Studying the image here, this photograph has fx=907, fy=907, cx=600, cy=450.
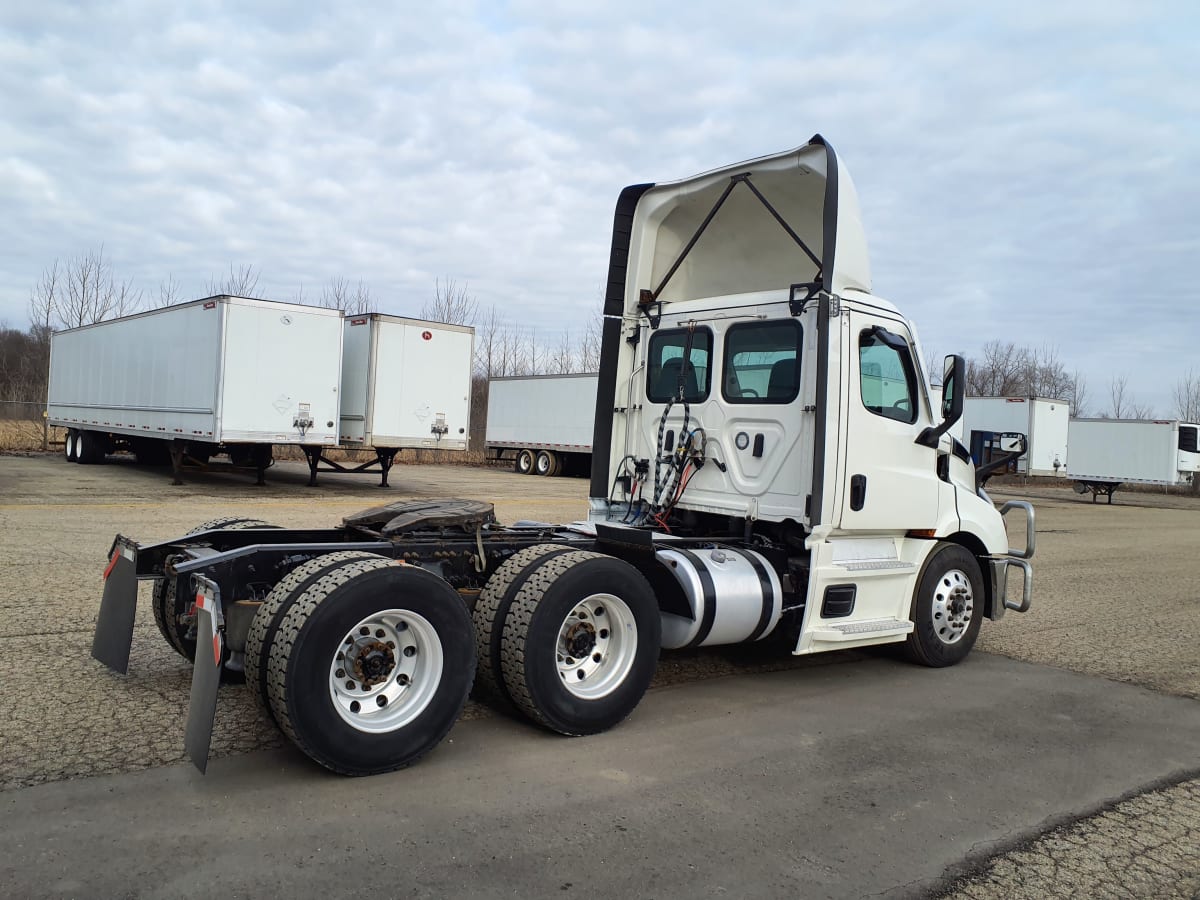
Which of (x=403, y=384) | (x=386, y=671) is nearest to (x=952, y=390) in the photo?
(x=386, y=671)

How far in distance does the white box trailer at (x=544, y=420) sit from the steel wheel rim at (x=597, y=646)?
2361cm

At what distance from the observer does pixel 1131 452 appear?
33.9m

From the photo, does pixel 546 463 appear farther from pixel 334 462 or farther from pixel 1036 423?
pixel 1036 423

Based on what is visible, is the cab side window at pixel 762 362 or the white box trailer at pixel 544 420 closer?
the cab side window at pixel 762 362

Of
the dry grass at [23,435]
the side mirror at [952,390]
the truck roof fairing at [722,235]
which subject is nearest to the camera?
the side mirror at [952,390]

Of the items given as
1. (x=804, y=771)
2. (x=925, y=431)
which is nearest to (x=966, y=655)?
(x=925, y=431)

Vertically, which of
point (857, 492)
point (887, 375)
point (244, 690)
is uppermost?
point (887, 375)

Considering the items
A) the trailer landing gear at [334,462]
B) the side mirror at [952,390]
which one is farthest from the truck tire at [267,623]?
the trailer landing gear at [334,462]

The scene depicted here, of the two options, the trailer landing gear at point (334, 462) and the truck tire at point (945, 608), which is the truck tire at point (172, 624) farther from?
the trailer landing gear at point (334, 462)

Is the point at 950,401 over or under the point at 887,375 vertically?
under

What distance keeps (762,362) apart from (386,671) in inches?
134

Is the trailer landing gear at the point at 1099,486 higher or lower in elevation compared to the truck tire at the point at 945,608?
higher

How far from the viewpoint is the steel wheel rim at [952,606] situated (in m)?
6.66

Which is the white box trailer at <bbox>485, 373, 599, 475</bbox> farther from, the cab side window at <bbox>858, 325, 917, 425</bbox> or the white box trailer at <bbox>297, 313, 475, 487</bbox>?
the cab side window at <bbox>858, 325, 917, 425</bbox>
